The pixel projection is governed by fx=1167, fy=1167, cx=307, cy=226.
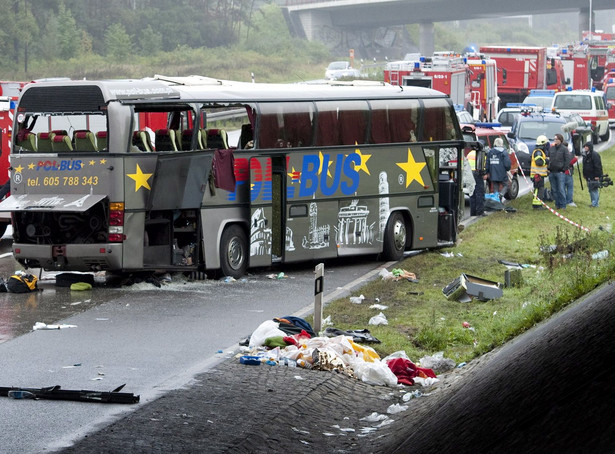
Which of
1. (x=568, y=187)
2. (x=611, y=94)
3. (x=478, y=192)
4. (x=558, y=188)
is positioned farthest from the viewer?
(x=611, y=94)

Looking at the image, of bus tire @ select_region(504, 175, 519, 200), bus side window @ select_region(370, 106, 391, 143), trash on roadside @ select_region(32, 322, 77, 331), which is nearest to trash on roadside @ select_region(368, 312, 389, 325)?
trash on roadside @ select_region(32, 322, 77, 331)

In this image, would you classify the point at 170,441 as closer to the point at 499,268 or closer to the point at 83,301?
the point at 83,301

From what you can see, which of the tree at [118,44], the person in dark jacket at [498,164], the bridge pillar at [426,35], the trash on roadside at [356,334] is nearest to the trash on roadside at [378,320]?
the trash on roadside at [356,334]

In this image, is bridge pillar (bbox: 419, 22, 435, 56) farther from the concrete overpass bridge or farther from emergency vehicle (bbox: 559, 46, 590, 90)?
emergency vehicle (bbox: 559, 46, 590, 90)

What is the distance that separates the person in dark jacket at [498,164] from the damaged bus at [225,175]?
6.51 metres

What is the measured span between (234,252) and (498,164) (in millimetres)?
11710

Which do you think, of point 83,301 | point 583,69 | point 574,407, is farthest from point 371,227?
point 583,69

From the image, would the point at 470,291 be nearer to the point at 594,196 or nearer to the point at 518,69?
the point at 594,196

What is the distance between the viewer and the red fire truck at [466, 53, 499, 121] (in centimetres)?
4750

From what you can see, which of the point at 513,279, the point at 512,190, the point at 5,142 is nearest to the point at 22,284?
the point at 513,279

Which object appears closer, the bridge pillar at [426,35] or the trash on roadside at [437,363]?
the trash on roadside at [437,363]

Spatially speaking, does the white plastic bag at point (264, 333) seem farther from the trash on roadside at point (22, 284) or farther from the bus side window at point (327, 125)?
the bus side window at point (327, 125)

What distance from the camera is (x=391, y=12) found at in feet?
344

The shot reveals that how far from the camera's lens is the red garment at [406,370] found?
1201 cm
